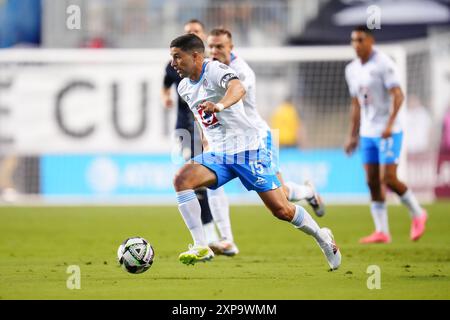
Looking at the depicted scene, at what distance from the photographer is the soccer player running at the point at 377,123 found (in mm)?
11664

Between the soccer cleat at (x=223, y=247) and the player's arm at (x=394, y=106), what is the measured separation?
249cm

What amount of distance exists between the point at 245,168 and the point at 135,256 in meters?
1.22

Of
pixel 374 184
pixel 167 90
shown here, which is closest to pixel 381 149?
pixel 374 184

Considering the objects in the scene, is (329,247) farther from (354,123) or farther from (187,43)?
(354,123)

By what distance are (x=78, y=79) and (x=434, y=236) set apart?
8877mm

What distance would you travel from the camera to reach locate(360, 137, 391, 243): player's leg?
11805mm

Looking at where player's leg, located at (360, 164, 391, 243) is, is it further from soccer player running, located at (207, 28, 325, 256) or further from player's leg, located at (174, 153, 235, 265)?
player's leg, located at (174, 153, 235, 265)

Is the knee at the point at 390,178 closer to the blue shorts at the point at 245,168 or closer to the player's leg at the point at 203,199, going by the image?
the player's leg at the point at 203,199

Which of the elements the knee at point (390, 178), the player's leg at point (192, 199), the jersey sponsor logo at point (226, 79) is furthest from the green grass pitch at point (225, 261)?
the jersey sponsor logo at point (226, 79)

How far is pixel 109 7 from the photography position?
2042 cm

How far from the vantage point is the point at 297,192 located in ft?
35.0

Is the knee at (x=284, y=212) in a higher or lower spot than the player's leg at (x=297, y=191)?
higher

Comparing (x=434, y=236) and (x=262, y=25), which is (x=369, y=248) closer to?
(x=434, y=236)

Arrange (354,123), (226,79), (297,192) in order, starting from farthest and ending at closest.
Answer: (354,123), (297,192), (226,79)
